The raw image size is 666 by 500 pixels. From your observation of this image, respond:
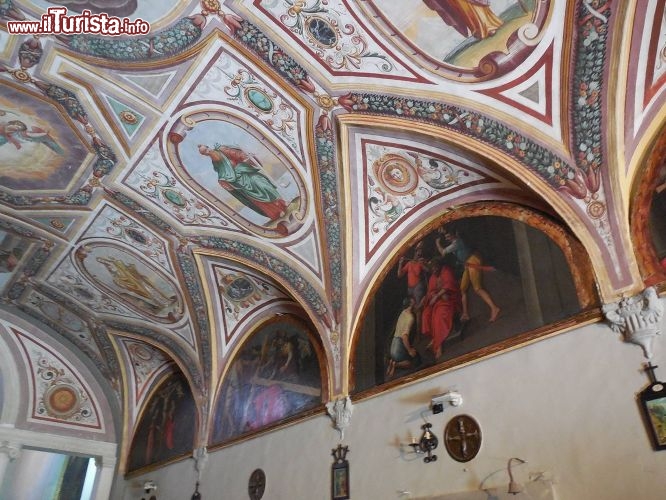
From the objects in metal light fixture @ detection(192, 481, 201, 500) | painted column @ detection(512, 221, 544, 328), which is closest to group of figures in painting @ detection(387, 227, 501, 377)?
painted column @ detection(512, 221, 544, 328)

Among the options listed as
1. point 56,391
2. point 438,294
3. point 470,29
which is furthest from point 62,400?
point 470,29

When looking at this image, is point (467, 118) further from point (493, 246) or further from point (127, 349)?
point (127, 349)

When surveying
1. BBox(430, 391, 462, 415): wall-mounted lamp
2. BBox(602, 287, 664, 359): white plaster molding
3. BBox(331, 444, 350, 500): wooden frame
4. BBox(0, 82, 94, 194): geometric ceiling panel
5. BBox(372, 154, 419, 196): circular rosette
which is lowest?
BBox(331, 444, 350, 500): wooden frame

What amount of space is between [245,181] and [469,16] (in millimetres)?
4433

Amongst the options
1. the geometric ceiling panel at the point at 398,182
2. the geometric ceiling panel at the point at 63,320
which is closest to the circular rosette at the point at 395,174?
the geometric ceiling panel at the point at 398,182

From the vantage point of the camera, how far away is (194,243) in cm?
1051

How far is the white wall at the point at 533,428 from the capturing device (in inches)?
195

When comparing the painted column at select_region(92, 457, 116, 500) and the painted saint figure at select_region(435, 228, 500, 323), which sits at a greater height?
the painted saint figure at select_region(435, 228, 500, 323)

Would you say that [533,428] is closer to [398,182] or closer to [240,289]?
[398,182]

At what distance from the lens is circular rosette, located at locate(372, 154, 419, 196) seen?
7.98m

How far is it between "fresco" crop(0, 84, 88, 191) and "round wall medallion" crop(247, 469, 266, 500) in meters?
6.24

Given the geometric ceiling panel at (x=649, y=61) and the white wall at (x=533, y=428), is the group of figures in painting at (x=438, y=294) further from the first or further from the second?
the geometric ceiling panel at (x=649, y=61)

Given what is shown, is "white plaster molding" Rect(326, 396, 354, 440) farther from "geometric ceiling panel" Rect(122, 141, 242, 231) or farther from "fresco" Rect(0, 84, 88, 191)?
"fresco" Rect(0, 84, 88, 191)

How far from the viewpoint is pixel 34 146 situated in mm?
9008
